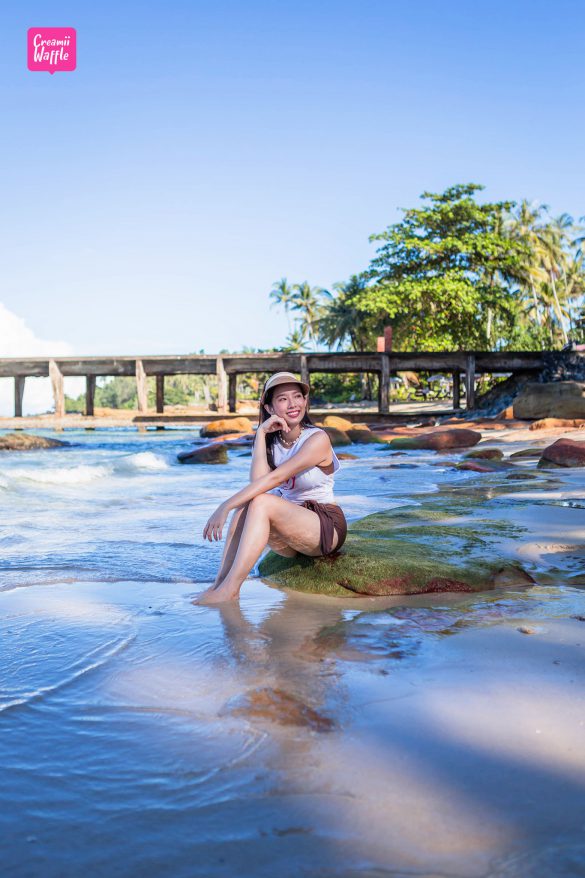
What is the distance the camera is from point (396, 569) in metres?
3.54

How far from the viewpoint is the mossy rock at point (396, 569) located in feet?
11.4

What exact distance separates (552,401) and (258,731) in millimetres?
17643

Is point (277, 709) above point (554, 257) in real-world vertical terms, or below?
below

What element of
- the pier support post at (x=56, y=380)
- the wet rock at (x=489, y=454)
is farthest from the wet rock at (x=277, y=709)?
the pier support post at (x=56, y=380)

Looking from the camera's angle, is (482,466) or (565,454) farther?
(482,466)

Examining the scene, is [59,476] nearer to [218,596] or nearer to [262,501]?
[218,596]

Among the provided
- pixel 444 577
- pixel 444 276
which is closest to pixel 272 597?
pixel 444 577

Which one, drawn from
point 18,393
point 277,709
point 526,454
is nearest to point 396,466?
point 526,454

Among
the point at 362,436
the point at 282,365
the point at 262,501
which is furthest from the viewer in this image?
the point at 282,365

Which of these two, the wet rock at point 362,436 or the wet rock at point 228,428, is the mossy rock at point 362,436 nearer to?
the wet rock at point 362,436

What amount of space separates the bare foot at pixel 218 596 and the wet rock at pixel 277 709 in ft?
3.74

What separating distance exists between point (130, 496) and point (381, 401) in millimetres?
20089

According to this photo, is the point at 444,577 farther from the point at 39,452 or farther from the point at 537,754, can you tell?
the point at 39,452

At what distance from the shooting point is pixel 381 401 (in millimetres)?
27828
